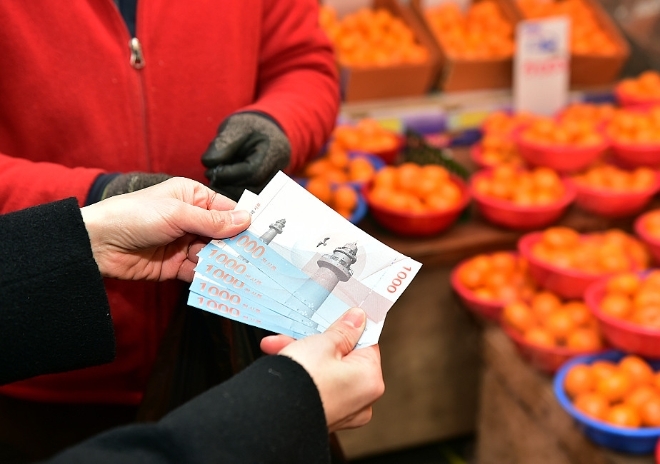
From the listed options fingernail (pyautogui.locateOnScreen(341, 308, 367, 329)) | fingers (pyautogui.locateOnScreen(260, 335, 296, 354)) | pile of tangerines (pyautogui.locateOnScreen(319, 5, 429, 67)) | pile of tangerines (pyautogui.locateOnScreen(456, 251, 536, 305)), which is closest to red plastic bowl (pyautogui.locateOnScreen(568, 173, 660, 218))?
pile of tangerines (pyautogui.locateOnScreen(456, 251, 536, 305))

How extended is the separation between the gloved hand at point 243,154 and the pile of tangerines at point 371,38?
1.61m

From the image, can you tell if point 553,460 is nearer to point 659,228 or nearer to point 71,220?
point 659,228

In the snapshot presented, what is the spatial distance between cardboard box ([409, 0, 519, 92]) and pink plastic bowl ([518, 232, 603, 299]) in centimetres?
113

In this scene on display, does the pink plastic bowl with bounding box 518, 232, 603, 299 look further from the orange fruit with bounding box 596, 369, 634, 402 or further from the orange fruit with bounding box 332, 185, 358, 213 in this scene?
the orange fruit with bounding box 332, 185, 358, 213

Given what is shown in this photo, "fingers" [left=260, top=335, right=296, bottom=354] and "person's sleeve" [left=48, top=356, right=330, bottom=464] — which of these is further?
"fingers" [left=260, top=335, right=296, bottom=354]

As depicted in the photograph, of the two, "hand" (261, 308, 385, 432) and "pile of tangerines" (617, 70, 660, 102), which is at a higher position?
"hand" (261, 308, 385, 432)

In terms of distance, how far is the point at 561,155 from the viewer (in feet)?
8.34

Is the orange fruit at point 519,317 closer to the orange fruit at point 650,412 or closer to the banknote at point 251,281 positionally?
the orange fruit at point 650,412

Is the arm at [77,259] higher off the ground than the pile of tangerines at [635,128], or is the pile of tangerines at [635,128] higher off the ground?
the arm at [77,259]

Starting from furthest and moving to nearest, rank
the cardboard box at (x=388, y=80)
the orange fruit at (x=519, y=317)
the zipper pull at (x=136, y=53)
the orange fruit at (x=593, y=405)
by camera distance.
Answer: the cardboard box at (x=388, y=80) → the orange fruit at (x=519, y=317) → the orange fruit at (x=593, y=405) → the zipper pull at (x=136, y=53)

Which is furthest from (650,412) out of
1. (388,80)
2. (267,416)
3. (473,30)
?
(473,30)

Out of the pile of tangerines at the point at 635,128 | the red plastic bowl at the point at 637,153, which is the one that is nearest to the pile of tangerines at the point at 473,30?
the pile of tangerines at the point at 635,128

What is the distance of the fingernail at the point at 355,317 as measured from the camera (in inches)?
42.8

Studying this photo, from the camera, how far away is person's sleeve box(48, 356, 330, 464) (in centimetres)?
79
